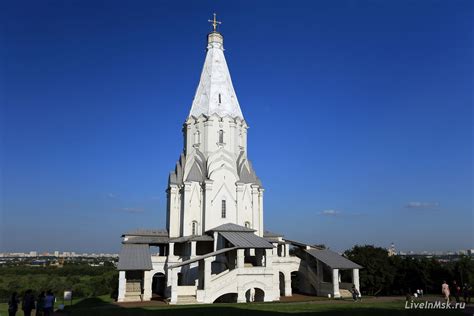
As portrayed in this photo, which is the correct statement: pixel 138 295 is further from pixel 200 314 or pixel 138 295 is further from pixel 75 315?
pixel 200 314

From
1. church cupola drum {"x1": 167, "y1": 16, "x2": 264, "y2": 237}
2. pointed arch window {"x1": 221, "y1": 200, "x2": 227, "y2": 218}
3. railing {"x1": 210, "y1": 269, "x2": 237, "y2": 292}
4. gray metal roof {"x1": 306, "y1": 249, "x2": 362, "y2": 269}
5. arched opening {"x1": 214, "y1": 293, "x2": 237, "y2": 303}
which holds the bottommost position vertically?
arched opening {"x1": 214, "y1": 293, "x2": 237, "y2": 303}

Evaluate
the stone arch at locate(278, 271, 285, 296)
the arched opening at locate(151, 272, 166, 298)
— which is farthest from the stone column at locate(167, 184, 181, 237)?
the stone arch at locate(278, 271, 285, 296)

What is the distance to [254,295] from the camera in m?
28.3

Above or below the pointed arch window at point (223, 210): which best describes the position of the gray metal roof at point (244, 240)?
below

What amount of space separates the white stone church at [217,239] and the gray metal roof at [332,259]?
0.08 metres

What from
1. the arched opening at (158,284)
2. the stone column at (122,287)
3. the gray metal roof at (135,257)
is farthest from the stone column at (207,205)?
the stone column at (122,287)

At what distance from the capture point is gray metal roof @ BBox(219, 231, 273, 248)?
27.2 m

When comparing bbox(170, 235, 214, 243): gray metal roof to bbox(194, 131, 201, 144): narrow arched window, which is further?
bbox(194, 131, 201, 144): narrow arched window

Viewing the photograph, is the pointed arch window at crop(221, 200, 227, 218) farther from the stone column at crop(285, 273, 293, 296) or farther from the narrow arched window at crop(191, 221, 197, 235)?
the stone column at crop(285, 273, 293, 296)

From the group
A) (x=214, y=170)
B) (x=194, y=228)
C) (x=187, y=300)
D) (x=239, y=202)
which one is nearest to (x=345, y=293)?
(x=239, y=202)

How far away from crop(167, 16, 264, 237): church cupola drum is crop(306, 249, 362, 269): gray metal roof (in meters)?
6.20

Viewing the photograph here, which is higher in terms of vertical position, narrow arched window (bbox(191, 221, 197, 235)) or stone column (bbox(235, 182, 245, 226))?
stone column (bbox(235, 182, 245, 226))

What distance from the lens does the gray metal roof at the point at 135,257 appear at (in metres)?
27.2

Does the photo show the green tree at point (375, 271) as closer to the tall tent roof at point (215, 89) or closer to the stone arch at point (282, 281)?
the stone arch at point (282, 281)
